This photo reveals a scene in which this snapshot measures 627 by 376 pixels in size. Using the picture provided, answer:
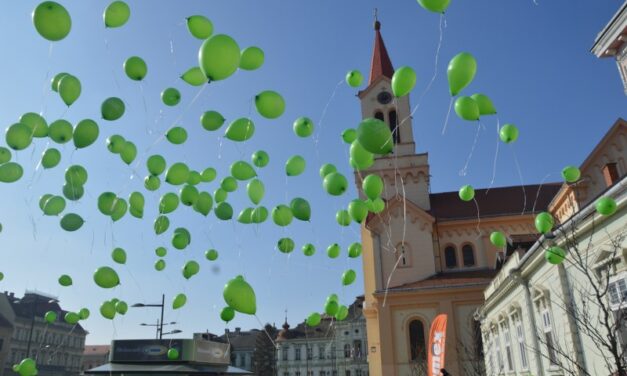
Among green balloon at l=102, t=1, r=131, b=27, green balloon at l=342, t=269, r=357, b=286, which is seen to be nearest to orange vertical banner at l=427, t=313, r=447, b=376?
green balloon at l=342, t=269, r=357, b=286

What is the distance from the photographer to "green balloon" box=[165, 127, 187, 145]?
876 cm

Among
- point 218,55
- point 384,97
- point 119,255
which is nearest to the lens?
point 218,55

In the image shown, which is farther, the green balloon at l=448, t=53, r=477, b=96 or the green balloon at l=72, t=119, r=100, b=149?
the green balloon at l=72, t=119, r=100, b=149

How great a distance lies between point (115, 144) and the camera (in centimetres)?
875

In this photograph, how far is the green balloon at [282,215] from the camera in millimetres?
8797

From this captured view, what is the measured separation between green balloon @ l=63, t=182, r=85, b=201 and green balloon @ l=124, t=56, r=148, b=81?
8.57ft

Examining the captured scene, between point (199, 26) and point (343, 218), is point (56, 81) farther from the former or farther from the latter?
point (343, 218)

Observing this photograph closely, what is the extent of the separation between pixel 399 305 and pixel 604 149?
41.1 ft

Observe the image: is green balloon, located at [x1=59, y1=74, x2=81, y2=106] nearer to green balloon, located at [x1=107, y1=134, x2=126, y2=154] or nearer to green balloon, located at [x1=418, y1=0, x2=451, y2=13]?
green balloon, located at [x1=107, y1=134, x2=126, y2=154]

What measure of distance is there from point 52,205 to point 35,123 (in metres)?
1.81

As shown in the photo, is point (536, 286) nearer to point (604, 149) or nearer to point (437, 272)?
point (604, 149)

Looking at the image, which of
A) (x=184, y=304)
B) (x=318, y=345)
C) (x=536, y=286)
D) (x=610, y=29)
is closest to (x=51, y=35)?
(x=184, y=304)

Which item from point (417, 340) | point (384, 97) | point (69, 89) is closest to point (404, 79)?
point (69, 89)

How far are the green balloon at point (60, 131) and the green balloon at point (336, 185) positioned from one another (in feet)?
14.8
